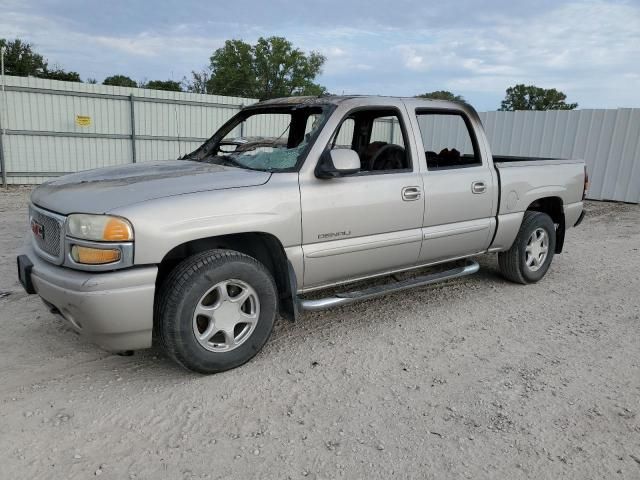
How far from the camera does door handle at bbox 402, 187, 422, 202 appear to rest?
389 cm

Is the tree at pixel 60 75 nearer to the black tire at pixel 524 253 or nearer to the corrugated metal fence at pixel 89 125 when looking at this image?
the corrugated metal fence at pixel 89 125

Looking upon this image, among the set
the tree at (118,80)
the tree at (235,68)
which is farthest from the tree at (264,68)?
the tree at (118,80)

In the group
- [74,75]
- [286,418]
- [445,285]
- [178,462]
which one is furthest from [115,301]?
[74,75]

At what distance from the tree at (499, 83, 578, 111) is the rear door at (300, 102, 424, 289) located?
209ft

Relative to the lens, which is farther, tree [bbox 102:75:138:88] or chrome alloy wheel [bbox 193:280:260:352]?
tree [bbox 102:75:138:88]

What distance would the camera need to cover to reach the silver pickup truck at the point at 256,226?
9.20ft

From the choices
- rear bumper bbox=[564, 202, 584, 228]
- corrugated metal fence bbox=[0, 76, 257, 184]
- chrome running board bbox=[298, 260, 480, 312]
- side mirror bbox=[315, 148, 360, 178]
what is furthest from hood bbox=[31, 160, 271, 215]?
corrugated metal fence bbox=[0, 76, 257, 184]

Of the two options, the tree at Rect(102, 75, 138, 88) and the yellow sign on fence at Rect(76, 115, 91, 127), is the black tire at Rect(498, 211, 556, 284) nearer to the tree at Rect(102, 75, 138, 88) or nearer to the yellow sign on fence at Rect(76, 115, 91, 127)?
the yellow sign on fence at Rect(76, 115, 91, 127)

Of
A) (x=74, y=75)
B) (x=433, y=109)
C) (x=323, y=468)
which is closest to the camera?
(x=323, y=468)

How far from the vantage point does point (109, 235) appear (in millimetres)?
2719

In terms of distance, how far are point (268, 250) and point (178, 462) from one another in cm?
149

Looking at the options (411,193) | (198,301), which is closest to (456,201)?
(411,193)

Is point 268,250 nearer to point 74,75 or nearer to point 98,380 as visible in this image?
point 98,380

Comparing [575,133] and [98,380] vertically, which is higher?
[575,133]
